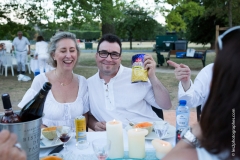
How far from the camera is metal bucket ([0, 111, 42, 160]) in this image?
1215 mm

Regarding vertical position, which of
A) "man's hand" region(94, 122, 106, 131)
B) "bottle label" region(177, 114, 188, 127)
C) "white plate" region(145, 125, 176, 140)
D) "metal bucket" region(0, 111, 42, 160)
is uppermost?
"metal bucket" region(0, 111, 42, 160)

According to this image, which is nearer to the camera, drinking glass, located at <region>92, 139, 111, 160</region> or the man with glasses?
drinking glass, located at <region>92, 139, 111, 160</region>

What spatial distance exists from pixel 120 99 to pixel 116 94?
7 cm

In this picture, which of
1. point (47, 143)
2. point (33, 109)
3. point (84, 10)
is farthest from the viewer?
point (84, 10)

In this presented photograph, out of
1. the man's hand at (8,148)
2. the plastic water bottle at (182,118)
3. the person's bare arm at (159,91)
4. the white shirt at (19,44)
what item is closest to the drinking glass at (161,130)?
the plastic water bottle at (182,118)

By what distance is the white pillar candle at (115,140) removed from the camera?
172 centimetres

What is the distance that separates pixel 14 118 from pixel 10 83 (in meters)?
9.46

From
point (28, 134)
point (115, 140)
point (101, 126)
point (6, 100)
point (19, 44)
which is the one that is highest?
point (19, 44)

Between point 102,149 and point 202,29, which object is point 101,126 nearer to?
point 102,149

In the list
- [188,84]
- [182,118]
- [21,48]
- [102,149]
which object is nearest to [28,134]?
[102,149]

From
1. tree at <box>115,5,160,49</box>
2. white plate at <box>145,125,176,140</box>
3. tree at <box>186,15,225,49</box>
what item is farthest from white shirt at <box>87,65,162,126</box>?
tree at <box>115,5,160,49</box>

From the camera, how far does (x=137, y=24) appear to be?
34.4 meters

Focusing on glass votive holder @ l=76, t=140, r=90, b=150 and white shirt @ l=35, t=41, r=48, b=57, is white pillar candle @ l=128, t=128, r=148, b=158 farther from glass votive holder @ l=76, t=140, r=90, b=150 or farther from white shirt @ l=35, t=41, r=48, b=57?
white shirt @ l=35, t=41, r=48, b=57

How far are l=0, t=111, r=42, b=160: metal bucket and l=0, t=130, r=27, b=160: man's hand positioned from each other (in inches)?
7.7
